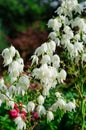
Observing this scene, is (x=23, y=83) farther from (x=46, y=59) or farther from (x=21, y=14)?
(x=21, y=14)

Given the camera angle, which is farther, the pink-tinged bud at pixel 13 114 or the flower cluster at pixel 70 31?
the pink-tinged bud at pixel 13 114

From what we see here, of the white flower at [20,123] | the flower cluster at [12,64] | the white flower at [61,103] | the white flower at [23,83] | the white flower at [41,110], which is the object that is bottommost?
the white flower at [20,123]

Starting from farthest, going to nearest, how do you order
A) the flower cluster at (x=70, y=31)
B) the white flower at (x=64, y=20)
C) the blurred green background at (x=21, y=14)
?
the blurred green background at (x=21, y=14)
the white flower at (x=64, y=20)
the flower cluster at (x=70, y=31)

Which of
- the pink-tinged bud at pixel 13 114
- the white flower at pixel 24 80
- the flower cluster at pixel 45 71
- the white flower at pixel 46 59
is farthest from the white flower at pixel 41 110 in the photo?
the pink-tinged bud at pixel 13 114

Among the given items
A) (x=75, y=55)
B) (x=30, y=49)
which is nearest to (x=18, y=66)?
(x=75, y=55)

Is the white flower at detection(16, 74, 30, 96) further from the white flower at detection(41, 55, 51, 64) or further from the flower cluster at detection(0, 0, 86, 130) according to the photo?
the white flower at detection(41, 55, 51, 64)

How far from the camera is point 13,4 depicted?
1875cm

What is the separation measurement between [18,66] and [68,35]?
Answer: 623 millimetres

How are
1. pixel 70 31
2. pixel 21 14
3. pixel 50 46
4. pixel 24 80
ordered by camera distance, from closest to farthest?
1. pixel 24 80
2. pixel 50 46
3. pixel 70 31
4. pixel 21 14

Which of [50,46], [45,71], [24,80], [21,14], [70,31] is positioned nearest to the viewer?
[45,71]

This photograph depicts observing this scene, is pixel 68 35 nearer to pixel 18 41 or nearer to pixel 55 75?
pixel 55 75

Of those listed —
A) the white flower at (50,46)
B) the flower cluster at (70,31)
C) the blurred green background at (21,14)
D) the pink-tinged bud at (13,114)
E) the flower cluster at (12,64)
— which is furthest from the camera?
the blurred green background at (21,14)

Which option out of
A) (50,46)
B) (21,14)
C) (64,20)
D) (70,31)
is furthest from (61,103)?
(21,14)

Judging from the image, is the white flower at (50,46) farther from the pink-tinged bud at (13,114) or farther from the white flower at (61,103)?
the pink-tinged bud at (13,114)
